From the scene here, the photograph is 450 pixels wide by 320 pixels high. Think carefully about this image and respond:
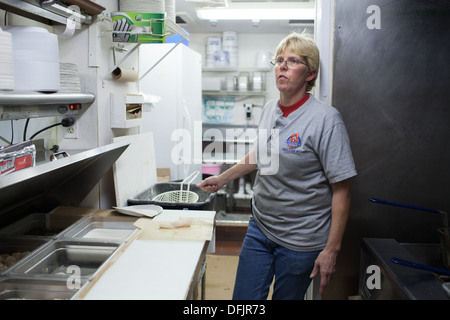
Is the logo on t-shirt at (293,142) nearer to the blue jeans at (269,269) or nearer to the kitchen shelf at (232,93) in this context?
the blue jeans at (269,269)

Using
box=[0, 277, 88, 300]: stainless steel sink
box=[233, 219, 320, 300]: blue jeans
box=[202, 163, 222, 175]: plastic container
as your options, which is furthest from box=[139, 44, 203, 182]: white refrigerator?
box=[0, 277, 88, 300]: stainless steel sink

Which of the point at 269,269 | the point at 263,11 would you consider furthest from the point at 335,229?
the point at 263,11

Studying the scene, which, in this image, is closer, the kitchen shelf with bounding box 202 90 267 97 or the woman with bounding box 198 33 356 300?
the woman with bounding box 198 33 356 300

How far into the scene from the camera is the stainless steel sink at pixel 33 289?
4.63 ft

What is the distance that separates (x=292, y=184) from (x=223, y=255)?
8.48 ft

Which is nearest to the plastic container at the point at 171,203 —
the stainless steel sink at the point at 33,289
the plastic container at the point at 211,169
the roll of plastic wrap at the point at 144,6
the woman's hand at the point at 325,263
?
the woman's hand at the point at 325,263

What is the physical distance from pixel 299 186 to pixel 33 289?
116cm

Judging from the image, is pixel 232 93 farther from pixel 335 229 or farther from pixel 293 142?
pixel 335 229

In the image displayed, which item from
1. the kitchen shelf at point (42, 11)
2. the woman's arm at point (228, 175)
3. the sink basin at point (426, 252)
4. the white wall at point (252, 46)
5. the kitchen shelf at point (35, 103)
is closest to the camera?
the kitchen shelf at point (35, 103)

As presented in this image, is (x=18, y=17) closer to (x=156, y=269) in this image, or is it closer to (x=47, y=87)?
(x=47, y=87)

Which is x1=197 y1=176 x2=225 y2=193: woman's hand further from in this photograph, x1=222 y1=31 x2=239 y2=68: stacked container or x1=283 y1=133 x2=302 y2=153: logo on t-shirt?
x1=222 y1=31 x2=239 y2=68: stacked container

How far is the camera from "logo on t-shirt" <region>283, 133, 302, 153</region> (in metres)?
1.76

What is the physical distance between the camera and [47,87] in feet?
5.18

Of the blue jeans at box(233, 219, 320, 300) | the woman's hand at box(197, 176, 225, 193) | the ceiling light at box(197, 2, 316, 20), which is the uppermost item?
the ceiling light at box(197, 2, 316, 20)
